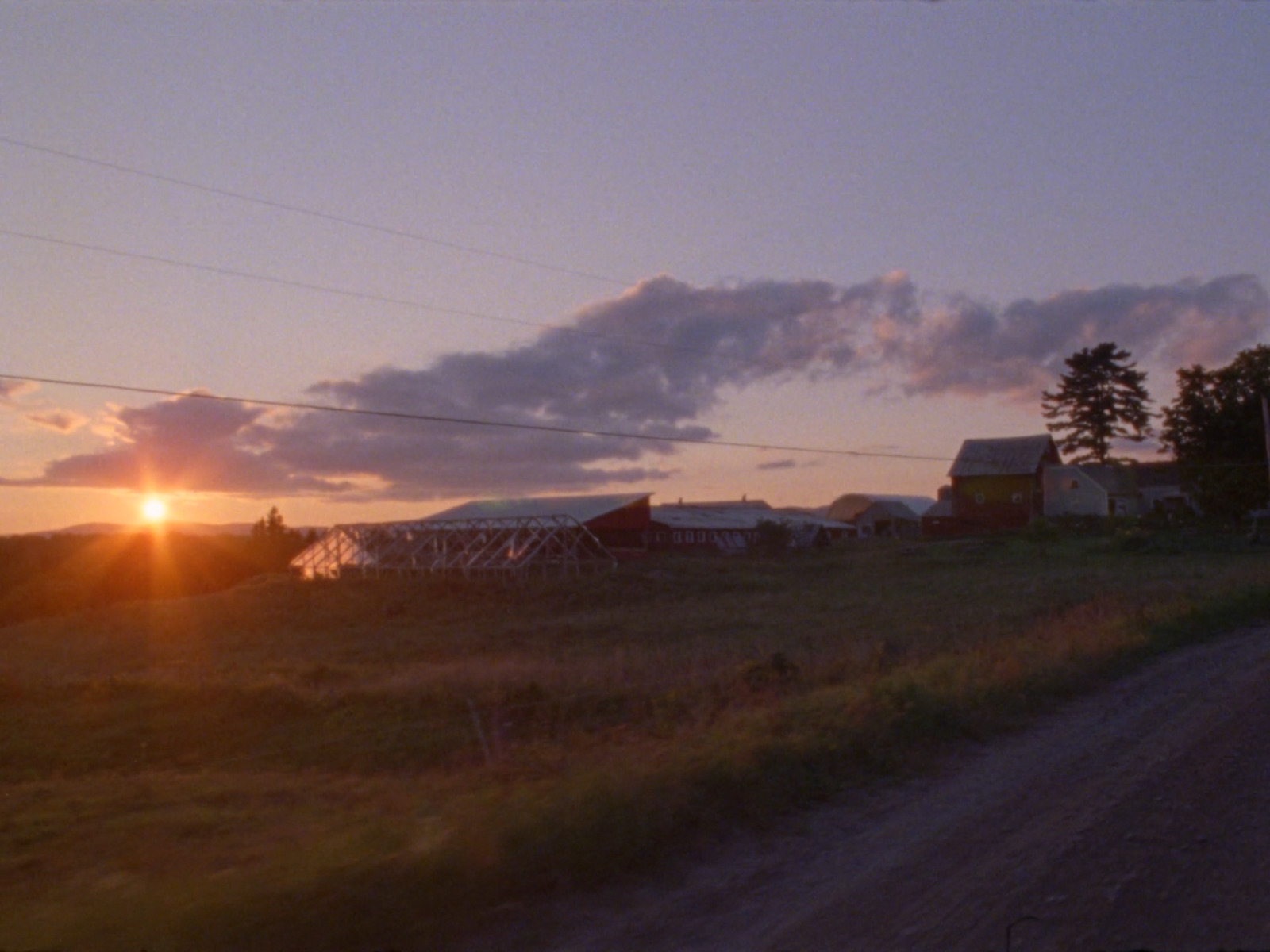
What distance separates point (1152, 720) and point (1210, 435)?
174 feet

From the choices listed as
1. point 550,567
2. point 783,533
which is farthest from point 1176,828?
point 783,533

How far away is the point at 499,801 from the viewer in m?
8.40

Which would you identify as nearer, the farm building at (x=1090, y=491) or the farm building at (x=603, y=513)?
the farm building at (x=603, y=513)

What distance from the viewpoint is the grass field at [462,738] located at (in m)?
6.71

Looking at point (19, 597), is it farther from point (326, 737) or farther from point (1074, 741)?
point (1074, 741)

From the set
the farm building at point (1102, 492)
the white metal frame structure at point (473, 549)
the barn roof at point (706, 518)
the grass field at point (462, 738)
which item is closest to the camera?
the grass field at point (462, 738)

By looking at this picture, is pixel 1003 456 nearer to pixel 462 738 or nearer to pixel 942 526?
pixel 942 526

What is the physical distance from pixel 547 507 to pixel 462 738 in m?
50.1

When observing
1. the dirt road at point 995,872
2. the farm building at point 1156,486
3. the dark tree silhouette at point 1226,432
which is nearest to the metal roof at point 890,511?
the farm building at point 1156,486

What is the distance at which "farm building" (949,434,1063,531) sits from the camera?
73.4 m

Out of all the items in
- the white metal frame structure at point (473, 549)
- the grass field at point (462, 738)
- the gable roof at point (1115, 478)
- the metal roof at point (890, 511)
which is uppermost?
the gable roof at point (1115, 478)

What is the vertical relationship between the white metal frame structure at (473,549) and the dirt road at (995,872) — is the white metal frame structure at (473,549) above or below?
above

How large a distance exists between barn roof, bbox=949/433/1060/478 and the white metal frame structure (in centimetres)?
3349

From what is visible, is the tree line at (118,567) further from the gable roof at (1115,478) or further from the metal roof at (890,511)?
the gable roof at (1115,478)
